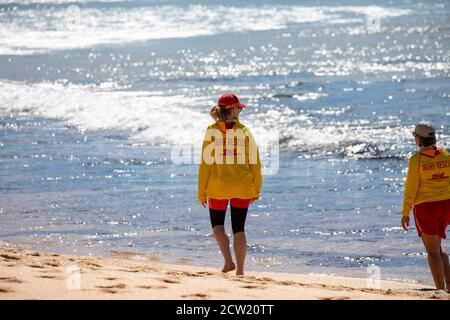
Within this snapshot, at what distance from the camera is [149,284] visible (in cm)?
670

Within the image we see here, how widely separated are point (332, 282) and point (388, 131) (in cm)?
948

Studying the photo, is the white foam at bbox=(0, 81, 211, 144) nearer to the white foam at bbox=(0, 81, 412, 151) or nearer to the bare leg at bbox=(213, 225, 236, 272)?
the white foam at bbox=(0, 81, 412, 151)

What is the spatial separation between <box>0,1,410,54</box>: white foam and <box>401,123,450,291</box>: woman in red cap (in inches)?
1118

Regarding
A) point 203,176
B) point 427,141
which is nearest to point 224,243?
point 203,176

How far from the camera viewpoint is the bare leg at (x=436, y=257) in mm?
7500

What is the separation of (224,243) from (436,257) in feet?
5.64

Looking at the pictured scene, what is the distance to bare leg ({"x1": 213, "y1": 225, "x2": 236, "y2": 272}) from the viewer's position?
26.6 feet

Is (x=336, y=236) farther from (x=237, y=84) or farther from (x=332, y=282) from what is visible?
(x=237, y=84)

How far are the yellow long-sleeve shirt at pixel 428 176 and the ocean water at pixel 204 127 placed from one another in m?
1.23

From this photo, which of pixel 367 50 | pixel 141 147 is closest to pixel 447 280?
pixel 141 147

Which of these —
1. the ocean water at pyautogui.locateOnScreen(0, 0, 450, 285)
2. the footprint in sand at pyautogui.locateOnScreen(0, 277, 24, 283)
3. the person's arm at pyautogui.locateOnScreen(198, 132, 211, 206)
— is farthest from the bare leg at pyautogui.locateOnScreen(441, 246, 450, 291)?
the footprint in sand at pyautogui.locateOnScreen(0, 277, 24, 283)

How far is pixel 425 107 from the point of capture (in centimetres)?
1995

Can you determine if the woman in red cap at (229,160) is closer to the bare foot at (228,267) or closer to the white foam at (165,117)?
the bare foot at (228,267)

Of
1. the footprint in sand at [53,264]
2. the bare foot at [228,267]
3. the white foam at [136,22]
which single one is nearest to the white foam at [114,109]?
the bare foot at [228,267]
